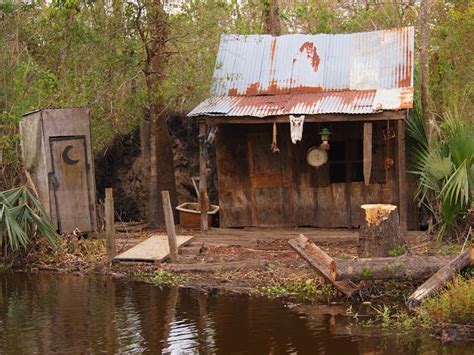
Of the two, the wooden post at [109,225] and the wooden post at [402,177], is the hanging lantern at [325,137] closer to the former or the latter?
the wooden post at [402,177]

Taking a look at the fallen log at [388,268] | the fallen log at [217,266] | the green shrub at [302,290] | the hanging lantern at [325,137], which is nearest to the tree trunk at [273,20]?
the hanging lantern at [325,137]

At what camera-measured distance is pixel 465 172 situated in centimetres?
1290

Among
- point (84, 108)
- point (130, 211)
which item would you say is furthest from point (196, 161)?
point (84, 108)

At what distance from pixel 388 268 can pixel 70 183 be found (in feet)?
23.7

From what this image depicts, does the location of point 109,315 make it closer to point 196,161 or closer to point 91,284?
point 91,284

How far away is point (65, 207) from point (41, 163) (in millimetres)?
979

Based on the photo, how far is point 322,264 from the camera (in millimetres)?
10844

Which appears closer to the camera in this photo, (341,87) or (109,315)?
(109,315)

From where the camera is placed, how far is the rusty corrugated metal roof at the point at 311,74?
575 inches

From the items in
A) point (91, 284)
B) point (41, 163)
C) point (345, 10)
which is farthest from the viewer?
point (345, 10)

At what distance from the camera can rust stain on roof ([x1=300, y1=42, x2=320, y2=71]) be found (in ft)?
51.9

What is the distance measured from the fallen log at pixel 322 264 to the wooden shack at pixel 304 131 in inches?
144

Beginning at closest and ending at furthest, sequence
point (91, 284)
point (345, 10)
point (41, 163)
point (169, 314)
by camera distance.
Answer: point (169, 314) → point (91, 284) → point (41, 163) → point (345, 10)

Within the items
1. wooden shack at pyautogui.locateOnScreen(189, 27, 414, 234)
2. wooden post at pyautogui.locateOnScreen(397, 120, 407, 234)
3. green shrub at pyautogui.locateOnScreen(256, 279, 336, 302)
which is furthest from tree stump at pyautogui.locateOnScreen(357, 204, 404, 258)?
wooden shack at pyautogui.locateOnScreen(189, 27, 414, 234)
